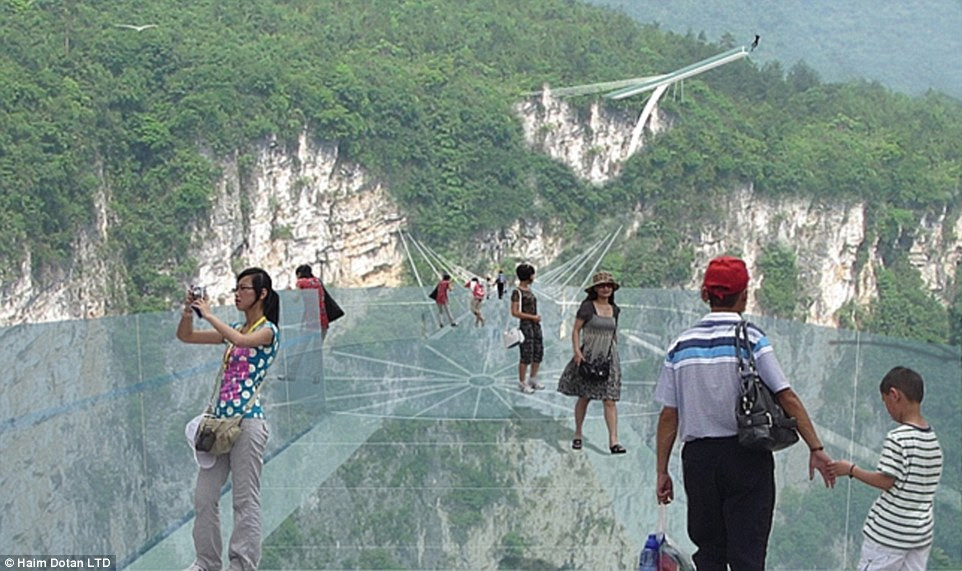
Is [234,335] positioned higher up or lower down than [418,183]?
lower down

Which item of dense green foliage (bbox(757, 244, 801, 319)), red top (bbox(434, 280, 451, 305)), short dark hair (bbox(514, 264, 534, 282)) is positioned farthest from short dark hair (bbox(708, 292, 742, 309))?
dense green foliage (bbox(757, 244, 801, 319))

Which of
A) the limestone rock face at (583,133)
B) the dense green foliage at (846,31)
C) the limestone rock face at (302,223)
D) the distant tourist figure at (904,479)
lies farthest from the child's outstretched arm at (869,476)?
the dense green foliage at (846,31)

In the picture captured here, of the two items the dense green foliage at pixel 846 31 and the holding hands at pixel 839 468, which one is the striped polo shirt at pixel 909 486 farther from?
the dense green foliage at pixel 846 31

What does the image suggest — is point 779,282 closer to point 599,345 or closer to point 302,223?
point 302,223

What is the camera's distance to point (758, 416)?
2.14 meters

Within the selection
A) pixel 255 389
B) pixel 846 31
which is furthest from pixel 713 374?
pixel 846 31

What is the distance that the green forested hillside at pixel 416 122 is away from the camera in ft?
122

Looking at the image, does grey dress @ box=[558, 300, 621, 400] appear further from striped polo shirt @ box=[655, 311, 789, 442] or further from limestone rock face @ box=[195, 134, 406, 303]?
limestone rock face @ box=[195, 134, 406, 303]

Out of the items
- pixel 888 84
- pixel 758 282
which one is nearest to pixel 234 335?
pixel 758 282

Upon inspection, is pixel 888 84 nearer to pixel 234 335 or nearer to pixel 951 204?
pixel 951 204

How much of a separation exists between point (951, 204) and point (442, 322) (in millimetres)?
40549

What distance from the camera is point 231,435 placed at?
2568mm

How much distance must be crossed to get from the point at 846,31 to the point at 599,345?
65544 millimetres

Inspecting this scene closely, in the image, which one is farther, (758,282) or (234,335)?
(758,282)
